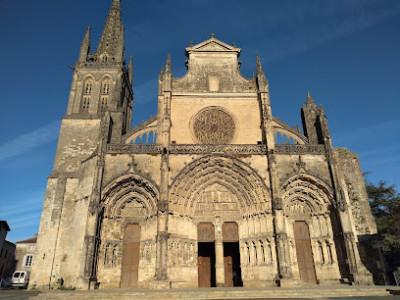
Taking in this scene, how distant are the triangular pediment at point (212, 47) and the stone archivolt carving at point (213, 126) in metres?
4.14

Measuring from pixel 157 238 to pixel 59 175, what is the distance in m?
7.43

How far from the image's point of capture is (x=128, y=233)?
14.2 m

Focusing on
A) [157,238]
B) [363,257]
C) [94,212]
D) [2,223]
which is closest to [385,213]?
[363,257]

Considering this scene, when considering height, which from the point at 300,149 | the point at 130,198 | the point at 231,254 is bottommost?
the point at 231,254

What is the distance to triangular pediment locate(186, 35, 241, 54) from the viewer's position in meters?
18.4

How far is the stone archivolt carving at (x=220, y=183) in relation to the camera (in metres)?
14.2

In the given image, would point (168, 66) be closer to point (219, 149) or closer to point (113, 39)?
point (219, 149)

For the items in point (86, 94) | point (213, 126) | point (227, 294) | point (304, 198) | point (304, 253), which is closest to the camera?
point (227, 294)

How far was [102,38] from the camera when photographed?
2447 centimetres

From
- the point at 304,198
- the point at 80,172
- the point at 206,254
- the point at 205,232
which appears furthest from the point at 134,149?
the point at 304,198

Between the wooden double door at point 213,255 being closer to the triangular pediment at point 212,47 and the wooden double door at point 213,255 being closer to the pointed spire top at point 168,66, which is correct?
the pointed spire top at point 168,66

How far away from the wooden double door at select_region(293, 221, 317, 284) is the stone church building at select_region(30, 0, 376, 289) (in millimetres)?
46

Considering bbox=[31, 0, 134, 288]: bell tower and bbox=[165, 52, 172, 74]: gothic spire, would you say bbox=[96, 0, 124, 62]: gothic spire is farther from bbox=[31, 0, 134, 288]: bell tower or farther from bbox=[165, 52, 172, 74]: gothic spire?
bbox=[165, 52, 172, 74]: gothic spire

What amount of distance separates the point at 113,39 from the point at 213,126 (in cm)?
1352
